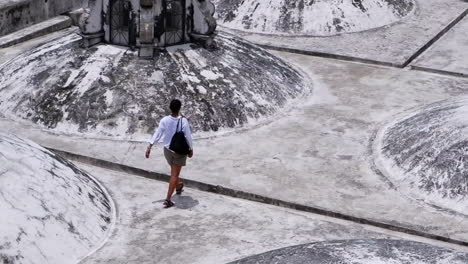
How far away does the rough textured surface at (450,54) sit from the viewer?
2192 cm

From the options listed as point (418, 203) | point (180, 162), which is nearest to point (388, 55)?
point (418, 203)

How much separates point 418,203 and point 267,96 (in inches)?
194

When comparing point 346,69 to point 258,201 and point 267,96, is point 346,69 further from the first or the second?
point 258,201

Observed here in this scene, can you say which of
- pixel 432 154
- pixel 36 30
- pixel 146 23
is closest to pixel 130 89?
pixel 146 23

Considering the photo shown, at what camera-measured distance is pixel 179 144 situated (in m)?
13.5

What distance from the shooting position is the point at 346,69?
71.2 ft

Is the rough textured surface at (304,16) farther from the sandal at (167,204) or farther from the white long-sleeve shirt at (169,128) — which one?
the white long-sleeve shirt at (169,128)

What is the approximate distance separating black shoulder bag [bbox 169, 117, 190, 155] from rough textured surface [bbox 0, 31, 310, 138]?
11.9 ft

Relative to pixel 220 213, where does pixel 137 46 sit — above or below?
above

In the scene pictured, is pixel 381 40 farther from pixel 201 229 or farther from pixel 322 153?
pixel 201 229

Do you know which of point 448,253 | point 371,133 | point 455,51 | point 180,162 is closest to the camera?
point 448,253

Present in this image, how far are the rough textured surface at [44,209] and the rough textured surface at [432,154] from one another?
4832 millimetres

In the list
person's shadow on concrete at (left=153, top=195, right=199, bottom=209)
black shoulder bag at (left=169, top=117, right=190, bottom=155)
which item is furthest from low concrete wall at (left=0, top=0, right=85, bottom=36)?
black shoulder bag at (left=169, top=117, right=190, bottom=155)

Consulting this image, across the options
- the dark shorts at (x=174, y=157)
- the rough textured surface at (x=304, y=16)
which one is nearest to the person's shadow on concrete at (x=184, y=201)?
the dark shorts at (x=174, y=157)
